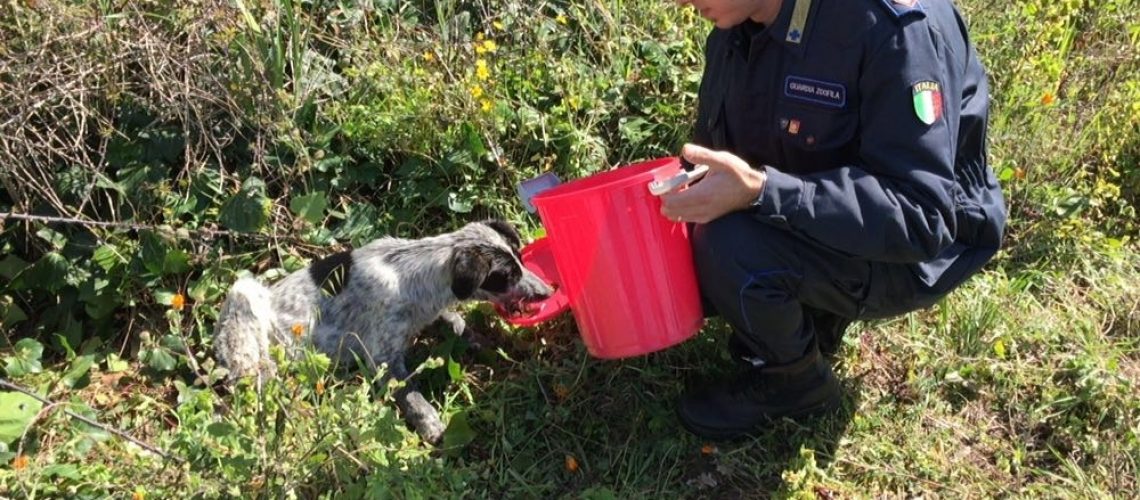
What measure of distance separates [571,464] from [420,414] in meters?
0.58

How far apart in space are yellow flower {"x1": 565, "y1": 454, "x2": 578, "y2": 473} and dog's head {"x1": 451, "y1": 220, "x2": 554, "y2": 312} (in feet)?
1.98

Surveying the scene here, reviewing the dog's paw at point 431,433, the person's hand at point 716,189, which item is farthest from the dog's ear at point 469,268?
the person's hand at point 716,189

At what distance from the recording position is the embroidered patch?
277cm

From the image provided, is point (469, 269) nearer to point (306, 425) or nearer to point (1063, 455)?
point (306, 425)

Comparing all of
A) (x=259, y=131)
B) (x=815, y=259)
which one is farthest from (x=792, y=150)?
(x=259, y=131)

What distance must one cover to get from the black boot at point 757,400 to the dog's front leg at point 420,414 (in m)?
0.88

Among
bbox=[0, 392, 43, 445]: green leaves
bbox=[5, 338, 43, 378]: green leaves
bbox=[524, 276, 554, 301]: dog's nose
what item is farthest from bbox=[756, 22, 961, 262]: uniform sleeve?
bbox=[5, 338, 43, 378]: green leaves

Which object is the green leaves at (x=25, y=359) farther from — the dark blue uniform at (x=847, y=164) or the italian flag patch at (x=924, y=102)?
the italian flag patch at (x=924, y=102)

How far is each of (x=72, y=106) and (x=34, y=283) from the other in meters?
0.71

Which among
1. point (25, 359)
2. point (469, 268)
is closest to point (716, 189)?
point (469, 268)

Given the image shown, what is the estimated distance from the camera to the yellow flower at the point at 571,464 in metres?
3.36

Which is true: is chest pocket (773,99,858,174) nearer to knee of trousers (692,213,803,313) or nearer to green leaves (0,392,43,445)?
knee of trousers (692,213,803,313)

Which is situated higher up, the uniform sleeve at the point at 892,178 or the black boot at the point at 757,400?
the uniform sleeve at the point at 892,178

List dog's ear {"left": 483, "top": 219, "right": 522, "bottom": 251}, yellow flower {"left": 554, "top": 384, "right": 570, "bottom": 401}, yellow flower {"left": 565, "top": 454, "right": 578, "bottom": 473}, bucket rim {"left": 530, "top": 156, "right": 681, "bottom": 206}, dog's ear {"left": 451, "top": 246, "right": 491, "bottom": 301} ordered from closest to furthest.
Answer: bucket rim {"left": 530, "top": 156, "right": 681, "bottom": 206} < yellow flower {"left": 565, "top": 454, "right": 578, "bottom": 473} < dog's ear {"left": 451, "top": 246, "right": 491, "bottom": 301} < yellow flower {"left": 554, "top": 384, "right": 570, "bottom": 401} < dog's ear {"left": 483, "top": 219, "right": 522, "bottom": 251}
